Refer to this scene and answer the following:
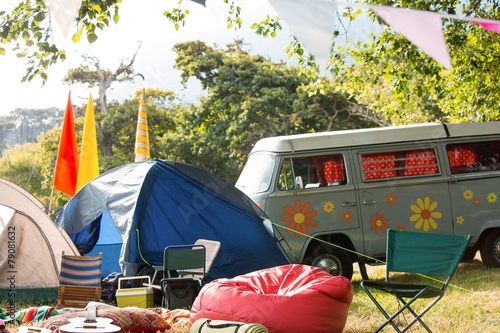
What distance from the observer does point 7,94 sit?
4591cm

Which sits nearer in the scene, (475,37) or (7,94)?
(475,37)

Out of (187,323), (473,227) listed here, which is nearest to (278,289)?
(187,323)

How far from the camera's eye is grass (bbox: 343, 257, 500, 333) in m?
6.36

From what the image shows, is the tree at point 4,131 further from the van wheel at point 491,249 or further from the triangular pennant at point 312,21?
the triangular pennant at point 312,21

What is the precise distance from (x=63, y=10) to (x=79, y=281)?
182 inches

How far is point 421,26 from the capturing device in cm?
362

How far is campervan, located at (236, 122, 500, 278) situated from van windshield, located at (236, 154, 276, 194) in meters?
0.01

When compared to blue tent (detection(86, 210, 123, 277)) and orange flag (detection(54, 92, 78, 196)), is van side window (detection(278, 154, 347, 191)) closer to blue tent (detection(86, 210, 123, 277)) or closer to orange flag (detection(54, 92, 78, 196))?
blue tent (detection(86, 210, 123, 277))

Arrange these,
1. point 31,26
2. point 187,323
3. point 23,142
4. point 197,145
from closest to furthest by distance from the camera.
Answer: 1. point 187,323
2. point 31,26
3. point 197,145
4. point 23,142

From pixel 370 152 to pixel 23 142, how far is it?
130ft

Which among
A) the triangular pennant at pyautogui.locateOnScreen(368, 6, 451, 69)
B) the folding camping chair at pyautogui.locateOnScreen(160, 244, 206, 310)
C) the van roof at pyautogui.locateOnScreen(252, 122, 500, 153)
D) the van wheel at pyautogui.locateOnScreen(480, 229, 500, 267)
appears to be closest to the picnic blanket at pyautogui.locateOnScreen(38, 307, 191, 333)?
the folding camping chair at pyautogui.locateOnScreen(160, 244, 206, 310)

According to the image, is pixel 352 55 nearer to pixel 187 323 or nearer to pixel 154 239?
pixel 154 239

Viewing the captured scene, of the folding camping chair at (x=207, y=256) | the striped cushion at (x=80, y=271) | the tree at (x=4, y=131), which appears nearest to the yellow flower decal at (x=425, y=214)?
the folding camping chair at (x=207, y=256)

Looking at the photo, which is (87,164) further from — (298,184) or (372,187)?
(372,187)
